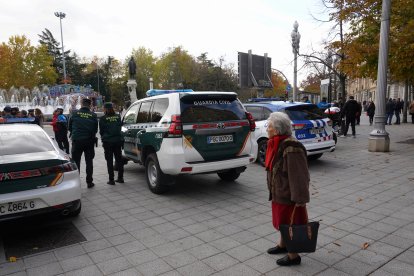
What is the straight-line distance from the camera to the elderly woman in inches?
121

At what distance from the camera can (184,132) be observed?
18.2 feet

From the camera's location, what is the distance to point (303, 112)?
821cm

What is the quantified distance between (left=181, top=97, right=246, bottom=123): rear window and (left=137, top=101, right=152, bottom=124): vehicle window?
3.90ft

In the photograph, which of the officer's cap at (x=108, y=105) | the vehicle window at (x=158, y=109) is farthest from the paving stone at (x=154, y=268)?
the officer's cap at (x=108, y=105)

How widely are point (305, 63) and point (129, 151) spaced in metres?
13.9

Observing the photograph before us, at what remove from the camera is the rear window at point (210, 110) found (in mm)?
5706

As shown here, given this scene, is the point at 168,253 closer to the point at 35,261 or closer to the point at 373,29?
the point at 35,261

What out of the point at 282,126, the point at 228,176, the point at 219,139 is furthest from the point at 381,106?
the point at 282,126

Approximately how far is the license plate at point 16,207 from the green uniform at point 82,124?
2726mm

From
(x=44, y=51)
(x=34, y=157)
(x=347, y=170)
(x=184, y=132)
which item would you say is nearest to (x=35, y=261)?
(x=34, y=157)

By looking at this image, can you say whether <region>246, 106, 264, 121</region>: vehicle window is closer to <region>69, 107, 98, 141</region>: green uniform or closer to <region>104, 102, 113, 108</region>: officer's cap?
<region>104, 102, 113, 108</region>: officer's cap

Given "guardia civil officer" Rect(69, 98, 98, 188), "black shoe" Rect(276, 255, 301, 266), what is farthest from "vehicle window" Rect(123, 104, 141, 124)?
"black shoe" Rect(276, 255, 301, 266)

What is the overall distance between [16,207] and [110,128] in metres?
3.10

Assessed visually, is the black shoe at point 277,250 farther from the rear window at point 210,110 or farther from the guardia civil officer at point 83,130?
the guardia civil officer at point 83,130
